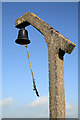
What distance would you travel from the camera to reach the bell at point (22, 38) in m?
6.01

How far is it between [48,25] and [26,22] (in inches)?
36.7

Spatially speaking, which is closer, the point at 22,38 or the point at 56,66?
the point at 56,66

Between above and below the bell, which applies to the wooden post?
below

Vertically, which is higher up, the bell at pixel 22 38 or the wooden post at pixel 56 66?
the bell at pixel 22 38

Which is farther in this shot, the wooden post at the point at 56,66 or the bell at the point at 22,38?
the bell at the point at 22,38

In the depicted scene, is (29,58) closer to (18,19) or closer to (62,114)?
(18,19)

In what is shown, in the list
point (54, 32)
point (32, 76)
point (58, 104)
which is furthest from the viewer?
point (32, 76)

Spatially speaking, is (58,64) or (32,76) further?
(32,76)

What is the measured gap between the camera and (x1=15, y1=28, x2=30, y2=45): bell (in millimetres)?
6012

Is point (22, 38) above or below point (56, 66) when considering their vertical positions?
above

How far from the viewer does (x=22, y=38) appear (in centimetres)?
600

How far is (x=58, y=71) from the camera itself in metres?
Answer: 4.77

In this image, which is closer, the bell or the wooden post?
the wooden post

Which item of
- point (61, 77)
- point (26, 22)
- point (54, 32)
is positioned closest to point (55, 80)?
point (61, 77)
